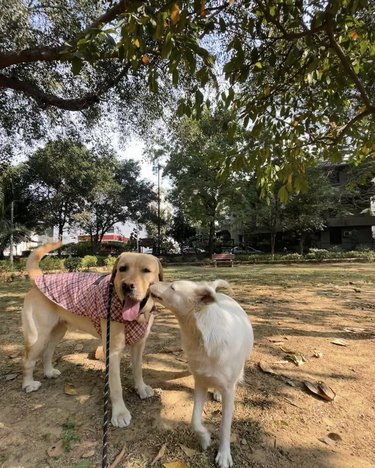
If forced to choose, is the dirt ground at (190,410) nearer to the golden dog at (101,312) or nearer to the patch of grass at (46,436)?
the patch of grass at (46,436)

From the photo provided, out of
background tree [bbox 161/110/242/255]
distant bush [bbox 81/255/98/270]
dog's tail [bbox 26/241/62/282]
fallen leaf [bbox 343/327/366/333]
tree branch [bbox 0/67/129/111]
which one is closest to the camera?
dog's tail [bbox 26/241/62/282]

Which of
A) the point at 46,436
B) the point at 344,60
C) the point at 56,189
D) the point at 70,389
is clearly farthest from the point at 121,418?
the point at 56,189

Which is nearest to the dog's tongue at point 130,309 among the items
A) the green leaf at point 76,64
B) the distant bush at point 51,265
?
the green leaf at point 76,64

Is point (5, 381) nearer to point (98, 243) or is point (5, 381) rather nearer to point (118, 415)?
point (118, 415)

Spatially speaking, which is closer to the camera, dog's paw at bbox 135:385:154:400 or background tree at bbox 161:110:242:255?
dog's paw at bbox 135:385:154:400

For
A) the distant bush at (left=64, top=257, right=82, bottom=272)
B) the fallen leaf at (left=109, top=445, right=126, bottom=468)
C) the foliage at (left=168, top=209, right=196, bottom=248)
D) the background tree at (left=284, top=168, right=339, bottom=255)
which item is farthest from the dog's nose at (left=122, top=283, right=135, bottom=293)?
the foliage at (left=168, top=209, right=196, bottom=248)

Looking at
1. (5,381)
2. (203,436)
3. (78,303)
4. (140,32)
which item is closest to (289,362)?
(203,436)

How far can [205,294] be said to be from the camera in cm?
221

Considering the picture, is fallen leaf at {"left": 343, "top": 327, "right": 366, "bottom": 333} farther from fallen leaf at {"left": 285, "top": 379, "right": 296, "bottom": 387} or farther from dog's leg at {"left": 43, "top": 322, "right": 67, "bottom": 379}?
dog's leg at {"left": 43, "top": 322, "right": 67, "bottom": 379}

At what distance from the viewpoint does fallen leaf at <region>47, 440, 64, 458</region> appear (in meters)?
2.23

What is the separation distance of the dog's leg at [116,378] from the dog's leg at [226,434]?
804 mm

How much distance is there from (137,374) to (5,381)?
57.0 inches

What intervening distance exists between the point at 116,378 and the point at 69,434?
1.63ft

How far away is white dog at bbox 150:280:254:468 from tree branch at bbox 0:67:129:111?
22.7ft
